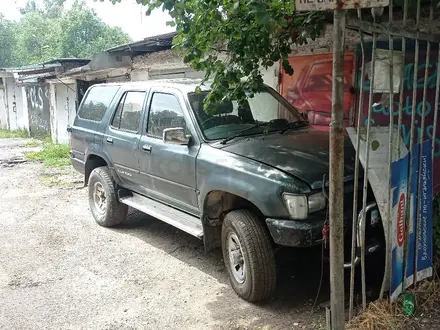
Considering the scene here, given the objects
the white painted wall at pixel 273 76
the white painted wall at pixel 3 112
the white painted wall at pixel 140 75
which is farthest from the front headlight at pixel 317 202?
the white painted wall at pixel 3 112

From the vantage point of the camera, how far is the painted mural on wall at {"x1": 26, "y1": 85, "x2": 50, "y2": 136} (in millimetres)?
17828

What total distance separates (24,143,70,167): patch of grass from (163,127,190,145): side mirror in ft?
27.1

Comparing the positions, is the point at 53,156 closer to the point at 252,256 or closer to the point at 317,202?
the point at 252,256

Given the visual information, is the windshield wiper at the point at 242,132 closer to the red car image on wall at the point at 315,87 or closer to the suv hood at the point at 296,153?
the suv hood at the point at 296,153

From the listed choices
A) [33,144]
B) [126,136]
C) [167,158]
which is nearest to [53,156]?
[33,144]

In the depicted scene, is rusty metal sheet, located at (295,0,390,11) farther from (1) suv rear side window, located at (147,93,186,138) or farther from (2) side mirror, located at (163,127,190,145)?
(1) suv rear side window, located at (147,93,186,138)

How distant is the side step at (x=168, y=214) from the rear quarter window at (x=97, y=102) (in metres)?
1.30

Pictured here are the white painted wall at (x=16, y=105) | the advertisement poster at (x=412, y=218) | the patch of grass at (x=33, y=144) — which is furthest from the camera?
the white painted wall at (x=16, y=105)

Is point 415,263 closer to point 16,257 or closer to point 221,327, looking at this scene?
point 221,327

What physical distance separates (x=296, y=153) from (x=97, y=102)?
141 inches

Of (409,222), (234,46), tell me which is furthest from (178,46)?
(409,222)

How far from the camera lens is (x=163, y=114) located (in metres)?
4.92

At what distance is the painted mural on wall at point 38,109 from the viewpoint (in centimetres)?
1783

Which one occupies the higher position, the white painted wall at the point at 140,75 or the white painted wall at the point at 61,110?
the white painted wall at the point at 140,75
